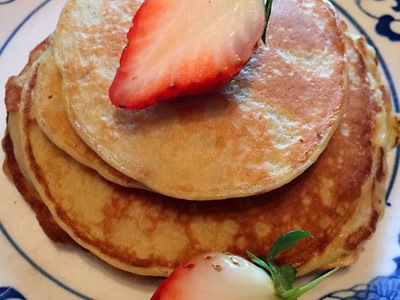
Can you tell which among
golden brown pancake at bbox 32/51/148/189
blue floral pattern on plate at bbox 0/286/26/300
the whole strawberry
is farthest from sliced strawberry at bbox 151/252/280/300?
blue floral pattern on plate at bbox 0/286/26/300

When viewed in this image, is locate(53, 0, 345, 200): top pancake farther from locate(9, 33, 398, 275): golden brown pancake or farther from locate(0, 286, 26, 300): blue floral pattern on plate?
locate(0, 286, 26, 300): blue floral pattern on plate

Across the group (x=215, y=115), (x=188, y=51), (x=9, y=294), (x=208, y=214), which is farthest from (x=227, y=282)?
(x=9, y=294)

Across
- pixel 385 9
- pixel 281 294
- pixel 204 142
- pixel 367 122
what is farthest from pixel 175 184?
pixel 385 9

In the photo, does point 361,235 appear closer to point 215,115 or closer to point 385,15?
point 215,115

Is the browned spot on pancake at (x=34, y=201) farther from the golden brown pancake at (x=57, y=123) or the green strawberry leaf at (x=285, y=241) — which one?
the green strawberry leaf at (x=285, y=241)

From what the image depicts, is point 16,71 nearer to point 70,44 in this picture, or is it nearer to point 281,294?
point 70,44
